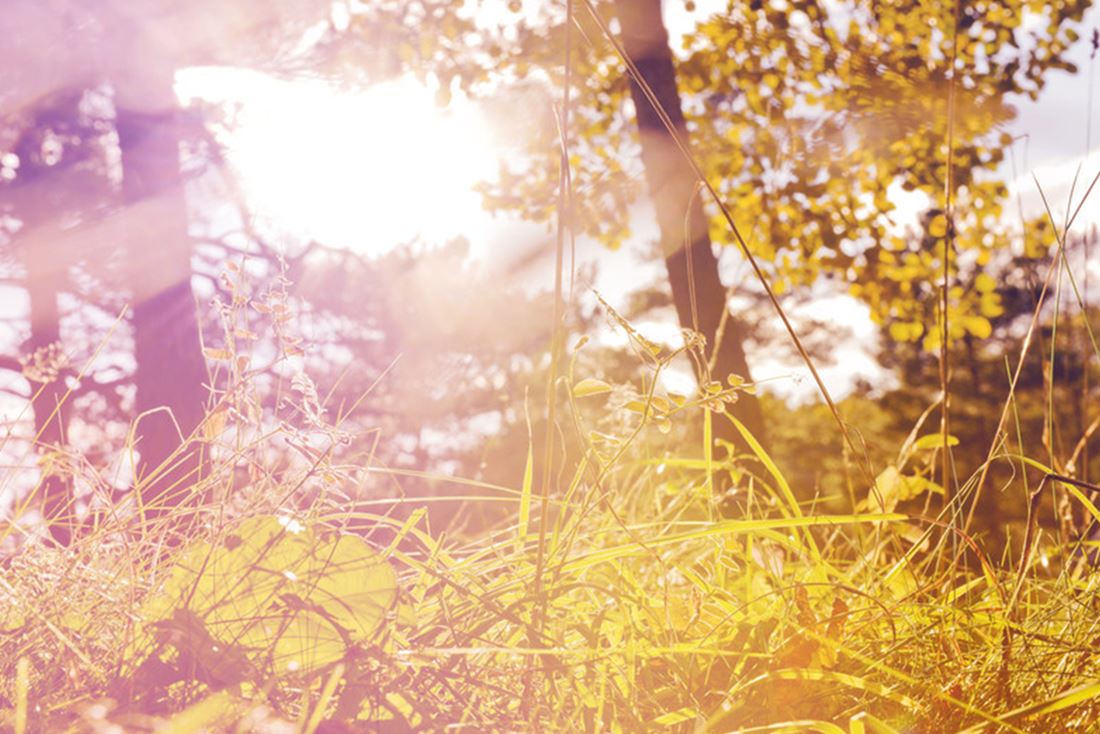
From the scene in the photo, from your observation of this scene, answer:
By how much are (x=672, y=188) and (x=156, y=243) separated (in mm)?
4230

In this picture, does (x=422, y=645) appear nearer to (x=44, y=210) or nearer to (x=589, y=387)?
(x=589, y=387)

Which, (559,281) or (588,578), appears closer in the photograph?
(559,281)

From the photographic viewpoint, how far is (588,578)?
1032 mm

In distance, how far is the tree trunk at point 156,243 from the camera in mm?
4715

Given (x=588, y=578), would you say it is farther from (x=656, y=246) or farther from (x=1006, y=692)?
(x=656, y=246)

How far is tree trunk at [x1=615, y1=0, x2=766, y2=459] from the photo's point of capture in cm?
300

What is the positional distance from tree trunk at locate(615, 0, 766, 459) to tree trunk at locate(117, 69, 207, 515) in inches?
111

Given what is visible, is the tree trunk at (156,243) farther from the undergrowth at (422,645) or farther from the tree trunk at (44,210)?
the undergrowth at (422,645)

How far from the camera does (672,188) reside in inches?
127

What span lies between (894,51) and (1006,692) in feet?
13.5

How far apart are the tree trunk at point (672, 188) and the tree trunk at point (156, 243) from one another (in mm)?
2818

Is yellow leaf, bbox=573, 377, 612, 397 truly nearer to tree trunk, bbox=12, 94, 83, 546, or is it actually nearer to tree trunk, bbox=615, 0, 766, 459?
tree trunk, bbox=615, 0, 766, 459

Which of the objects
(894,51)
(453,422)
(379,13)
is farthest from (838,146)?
(453,422)

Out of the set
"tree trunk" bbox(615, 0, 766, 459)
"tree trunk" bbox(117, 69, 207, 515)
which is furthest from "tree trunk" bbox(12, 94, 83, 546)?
"tree trunk" bbox(615, 0, 766, 459)
